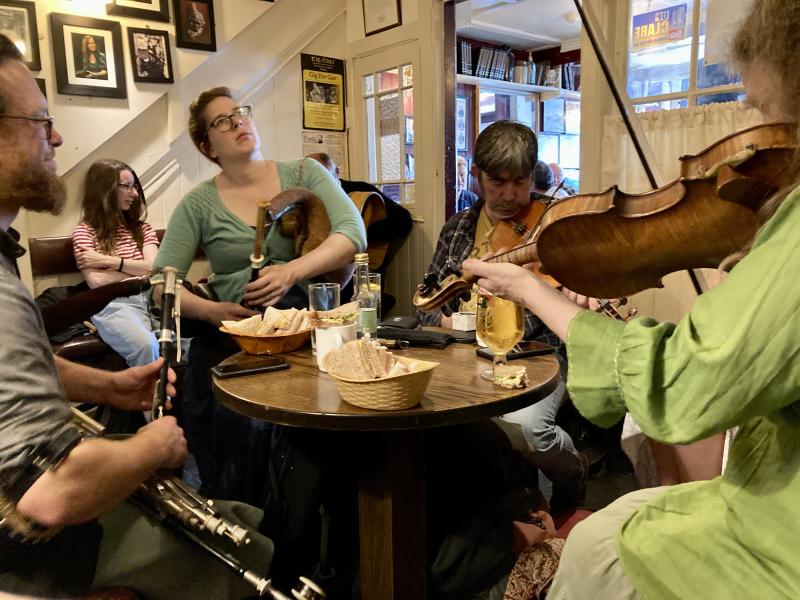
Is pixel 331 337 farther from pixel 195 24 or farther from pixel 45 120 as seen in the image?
pixel 195 24

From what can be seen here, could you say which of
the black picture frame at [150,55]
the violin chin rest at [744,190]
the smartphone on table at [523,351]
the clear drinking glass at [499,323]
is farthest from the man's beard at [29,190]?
the black picture frame at [150,55]

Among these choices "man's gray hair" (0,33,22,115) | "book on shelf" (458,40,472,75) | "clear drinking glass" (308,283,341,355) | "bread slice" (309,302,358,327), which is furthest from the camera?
"book on shelf" (458,40,472,75)

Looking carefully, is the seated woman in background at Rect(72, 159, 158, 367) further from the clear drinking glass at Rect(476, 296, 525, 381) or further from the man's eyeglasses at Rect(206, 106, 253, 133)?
the clear drinking glass at Rect(476, 296, 525, 381)

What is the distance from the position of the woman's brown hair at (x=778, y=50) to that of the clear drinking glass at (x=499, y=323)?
521 mm

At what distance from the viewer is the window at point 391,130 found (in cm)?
377

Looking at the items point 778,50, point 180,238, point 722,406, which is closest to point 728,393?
point 722,406

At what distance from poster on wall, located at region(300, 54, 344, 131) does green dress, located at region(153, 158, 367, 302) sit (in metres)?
2.00

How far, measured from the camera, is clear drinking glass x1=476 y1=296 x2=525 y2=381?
1.27 metres

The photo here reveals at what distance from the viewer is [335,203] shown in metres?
2.21

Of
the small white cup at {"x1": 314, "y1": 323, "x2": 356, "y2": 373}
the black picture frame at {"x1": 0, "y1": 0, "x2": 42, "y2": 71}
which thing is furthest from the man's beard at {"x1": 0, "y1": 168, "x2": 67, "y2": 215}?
the black picture frame at {"x1": 0, "y1": 0, "x2": 42, "y2": 71}

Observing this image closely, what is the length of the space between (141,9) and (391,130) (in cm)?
154

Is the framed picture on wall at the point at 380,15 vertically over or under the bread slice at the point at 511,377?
over

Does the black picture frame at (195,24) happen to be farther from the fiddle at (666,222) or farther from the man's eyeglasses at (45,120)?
the fiddle at (666,222)

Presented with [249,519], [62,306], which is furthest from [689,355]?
[62,306]
